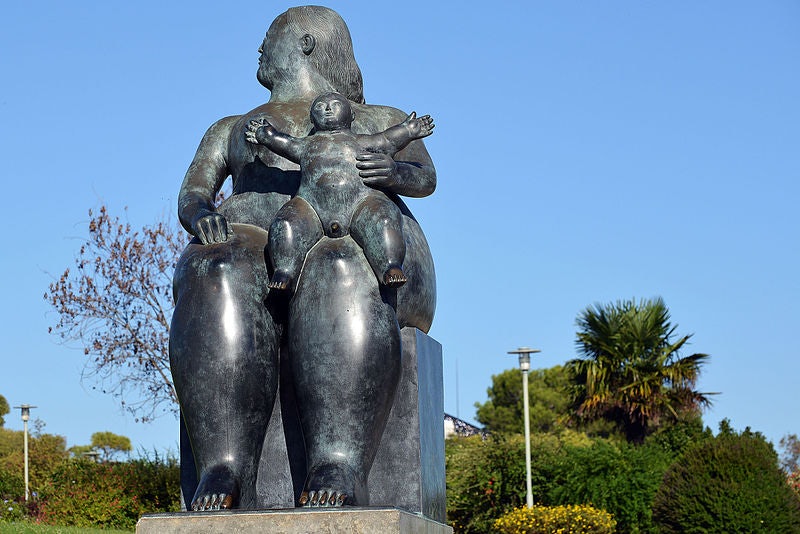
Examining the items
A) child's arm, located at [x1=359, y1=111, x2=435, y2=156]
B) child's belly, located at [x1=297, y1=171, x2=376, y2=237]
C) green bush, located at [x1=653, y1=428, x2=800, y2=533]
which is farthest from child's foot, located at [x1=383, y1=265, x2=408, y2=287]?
green bush, located at [x1=653, y1=428, x2=800, y2=533]

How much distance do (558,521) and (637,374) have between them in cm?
1030

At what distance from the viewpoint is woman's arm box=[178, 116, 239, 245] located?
16.3 ft

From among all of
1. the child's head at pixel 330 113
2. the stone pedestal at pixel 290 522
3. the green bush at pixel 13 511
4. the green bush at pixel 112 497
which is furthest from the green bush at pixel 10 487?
the stone pedestal at pixel 290 522

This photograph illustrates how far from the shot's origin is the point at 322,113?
5.12 meters

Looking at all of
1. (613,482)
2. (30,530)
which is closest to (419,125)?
(30,530)

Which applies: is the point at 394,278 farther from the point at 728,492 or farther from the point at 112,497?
the point at 728,492

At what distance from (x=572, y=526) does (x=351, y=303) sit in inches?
644

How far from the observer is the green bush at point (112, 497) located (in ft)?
56.2

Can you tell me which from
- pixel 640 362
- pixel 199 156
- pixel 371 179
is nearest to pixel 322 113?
pixel 371 179

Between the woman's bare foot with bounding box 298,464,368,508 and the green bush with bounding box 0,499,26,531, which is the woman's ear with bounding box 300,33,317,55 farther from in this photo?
the green bush with bounding box 0,499,26,531

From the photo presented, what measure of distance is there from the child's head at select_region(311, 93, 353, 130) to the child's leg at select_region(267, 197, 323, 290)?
1.36 feet

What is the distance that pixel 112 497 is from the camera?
17375mm

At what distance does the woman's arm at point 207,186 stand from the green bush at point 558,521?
15.4m

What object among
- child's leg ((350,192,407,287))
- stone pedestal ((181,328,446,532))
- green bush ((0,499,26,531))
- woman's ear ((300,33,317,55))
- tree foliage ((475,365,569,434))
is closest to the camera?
child's leg ((350,192,407,287))
